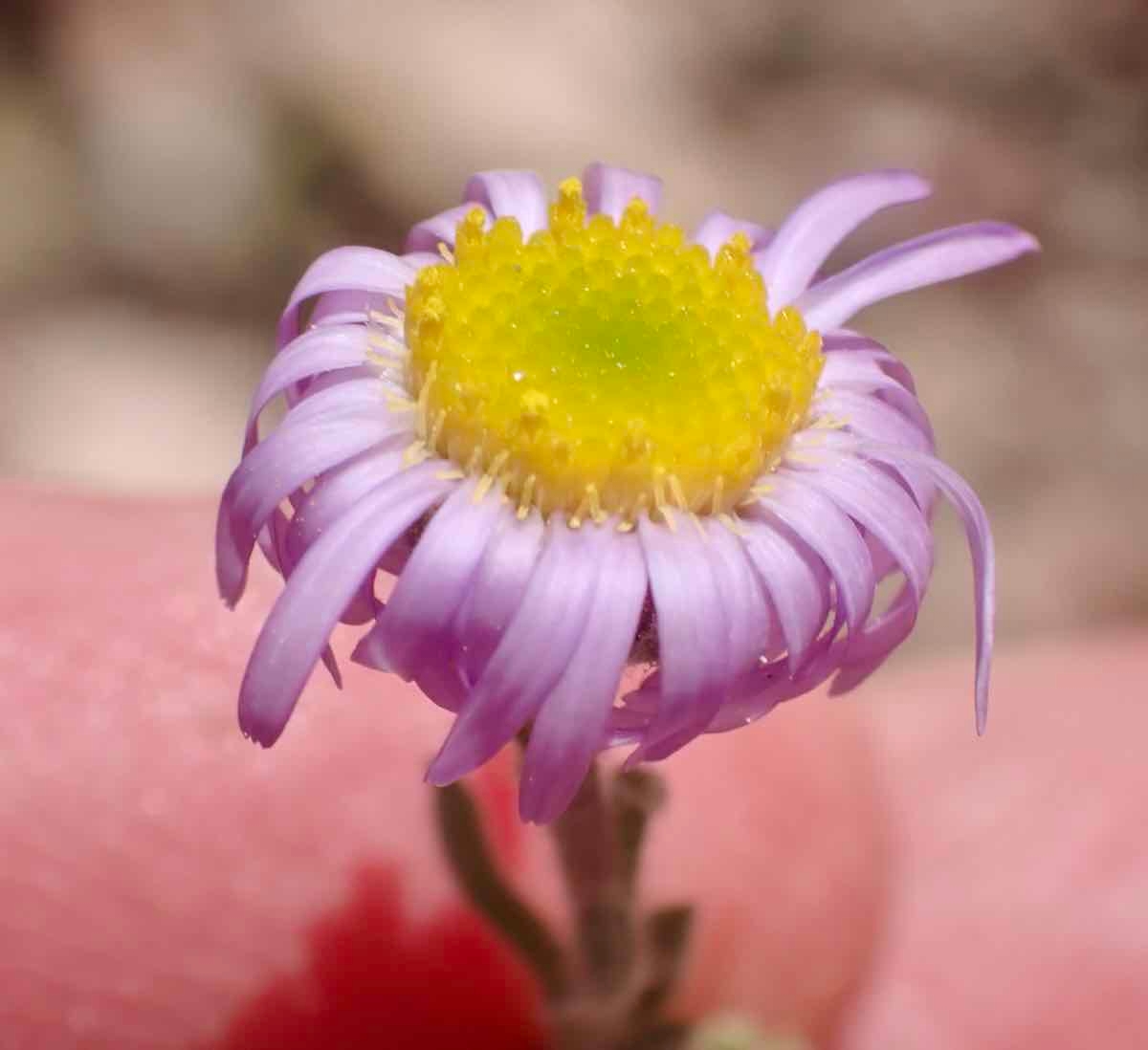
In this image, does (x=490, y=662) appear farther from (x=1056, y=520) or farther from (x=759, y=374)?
(x=1056, y=520)

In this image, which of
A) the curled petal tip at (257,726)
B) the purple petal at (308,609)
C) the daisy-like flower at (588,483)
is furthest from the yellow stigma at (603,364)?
the curled petal tip at (257,726)

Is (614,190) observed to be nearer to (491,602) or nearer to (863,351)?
(863,351)

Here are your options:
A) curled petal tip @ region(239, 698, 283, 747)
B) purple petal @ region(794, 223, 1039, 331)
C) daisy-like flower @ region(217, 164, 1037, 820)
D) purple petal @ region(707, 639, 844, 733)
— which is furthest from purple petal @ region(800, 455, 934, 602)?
curled petal tip @ region(239, 698, 283, 747)

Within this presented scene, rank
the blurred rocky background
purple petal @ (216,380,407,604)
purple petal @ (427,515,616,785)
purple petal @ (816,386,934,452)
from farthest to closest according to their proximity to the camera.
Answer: the blurred rocky background
purple petal @ (816,386,934,452)
purple petal @ (216,380,407,604)
purple petal @ (427,515,616,785)

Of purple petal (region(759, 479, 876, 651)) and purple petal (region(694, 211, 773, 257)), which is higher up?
purple petal (region(694, 211, 773, 257))

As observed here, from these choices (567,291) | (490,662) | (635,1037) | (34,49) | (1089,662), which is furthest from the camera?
(34,49)

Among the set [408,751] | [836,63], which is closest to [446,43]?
[836,63]

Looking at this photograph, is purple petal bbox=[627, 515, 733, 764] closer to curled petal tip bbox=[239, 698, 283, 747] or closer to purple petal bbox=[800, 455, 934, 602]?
purple petal bbox=[800, 455, 934, 602]
